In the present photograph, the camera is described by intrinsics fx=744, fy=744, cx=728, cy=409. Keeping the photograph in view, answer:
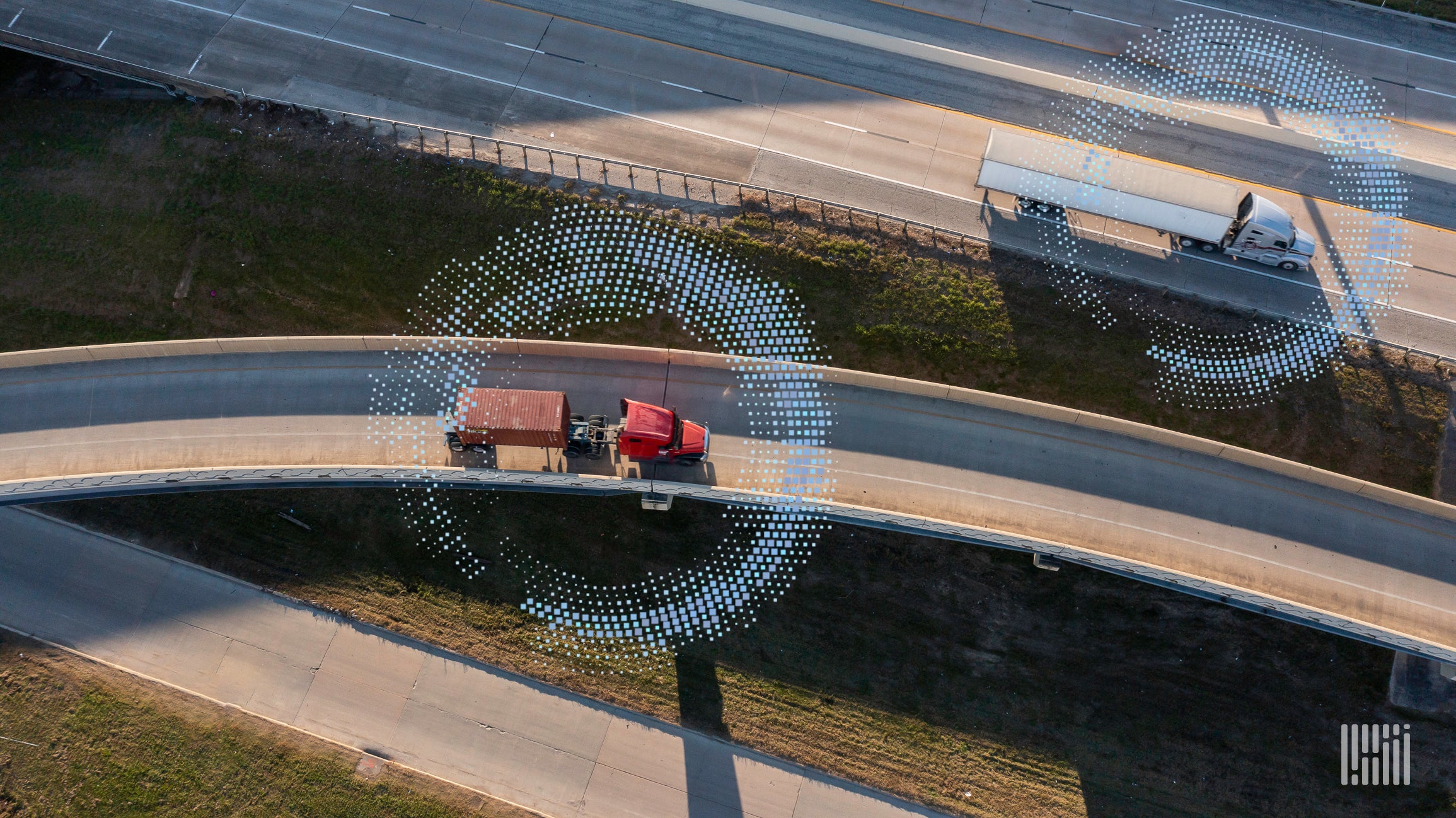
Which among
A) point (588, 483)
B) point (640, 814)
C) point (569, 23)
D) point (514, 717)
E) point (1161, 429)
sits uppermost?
point (569, 23)

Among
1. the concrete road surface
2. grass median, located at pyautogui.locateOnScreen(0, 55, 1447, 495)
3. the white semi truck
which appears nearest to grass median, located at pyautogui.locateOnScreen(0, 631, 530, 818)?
the concrete road surface

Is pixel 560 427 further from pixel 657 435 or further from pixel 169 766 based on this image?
pixel 169 766

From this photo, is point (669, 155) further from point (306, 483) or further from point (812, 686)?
point (812, 686)

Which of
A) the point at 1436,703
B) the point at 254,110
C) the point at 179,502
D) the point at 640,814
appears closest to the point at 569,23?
the point at 254,110

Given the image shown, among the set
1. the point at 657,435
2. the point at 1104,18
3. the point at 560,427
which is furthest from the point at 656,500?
the point at 1104,18
